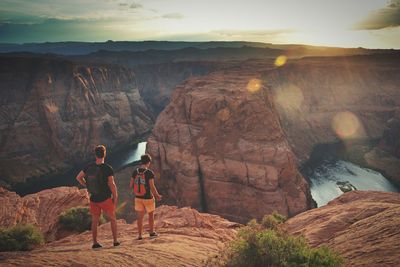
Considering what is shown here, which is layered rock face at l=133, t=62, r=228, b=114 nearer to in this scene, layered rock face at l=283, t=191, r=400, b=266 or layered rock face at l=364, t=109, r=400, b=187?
layered rock face at l=364, t=109, r=400, b=187

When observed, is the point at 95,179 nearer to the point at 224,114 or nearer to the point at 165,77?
the point at 224,114

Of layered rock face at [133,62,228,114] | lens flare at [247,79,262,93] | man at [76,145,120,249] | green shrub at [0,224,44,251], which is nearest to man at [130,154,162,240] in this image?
man at [76,145,120,249]

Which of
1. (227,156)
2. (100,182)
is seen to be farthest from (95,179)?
(227,156)

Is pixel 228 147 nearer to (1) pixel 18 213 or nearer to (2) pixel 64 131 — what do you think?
(1) pixel 18 213

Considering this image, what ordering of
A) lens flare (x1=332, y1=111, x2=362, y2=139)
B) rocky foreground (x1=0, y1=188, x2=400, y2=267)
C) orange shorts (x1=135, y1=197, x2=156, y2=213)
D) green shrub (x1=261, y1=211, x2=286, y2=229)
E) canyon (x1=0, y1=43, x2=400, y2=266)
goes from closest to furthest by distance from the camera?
rocky foreground (x1=0, y1=188, x2=400, y2=267) → orange shorts (x1=135, y1=197, x2=156, y2=213) → canyon (x1=0, y1=43, x2=400, y2=266) → green shrub (x1=261, y1=211, x2=286, y2=229) → lens flare (x1=332, y1=111, x2=362, y2=139)

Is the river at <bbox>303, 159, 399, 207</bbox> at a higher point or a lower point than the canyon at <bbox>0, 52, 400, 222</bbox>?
lower

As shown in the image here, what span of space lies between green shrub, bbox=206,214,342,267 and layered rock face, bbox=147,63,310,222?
19.9 metres

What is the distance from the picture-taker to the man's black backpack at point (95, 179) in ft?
27.4

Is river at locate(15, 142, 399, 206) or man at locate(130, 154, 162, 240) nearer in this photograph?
man at locate(130, 154, 162, 240)

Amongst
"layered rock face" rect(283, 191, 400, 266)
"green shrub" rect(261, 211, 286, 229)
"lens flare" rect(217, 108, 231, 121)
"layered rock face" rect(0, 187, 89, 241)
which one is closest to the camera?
"layered rock face" rect(283, 191, 400, 266)

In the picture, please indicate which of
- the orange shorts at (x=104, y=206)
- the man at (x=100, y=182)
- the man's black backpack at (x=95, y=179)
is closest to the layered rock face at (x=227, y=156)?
the orange shorts at (x=104, y=206)

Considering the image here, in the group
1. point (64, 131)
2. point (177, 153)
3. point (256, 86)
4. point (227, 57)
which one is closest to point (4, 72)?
point (64, 131)

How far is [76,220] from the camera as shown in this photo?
16234 mm

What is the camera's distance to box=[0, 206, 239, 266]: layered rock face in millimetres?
8047
